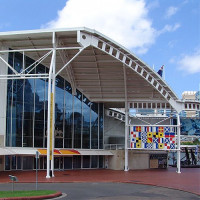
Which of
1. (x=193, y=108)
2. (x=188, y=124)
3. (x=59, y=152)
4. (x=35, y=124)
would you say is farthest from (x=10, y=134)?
(x=188, y=124)

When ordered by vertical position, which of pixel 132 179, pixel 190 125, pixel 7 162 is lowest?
pixel 132 179

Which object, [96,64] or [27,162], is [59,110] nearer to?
[27,162]

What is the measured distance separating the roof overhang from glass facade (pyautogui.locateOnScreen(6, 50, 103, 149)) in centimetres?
114

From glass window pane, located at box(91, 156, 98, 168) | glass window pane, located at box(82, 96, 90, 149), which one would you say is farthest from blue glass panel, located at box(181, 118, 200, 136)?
glass window pane, located at box(82, 96, 90, 149)

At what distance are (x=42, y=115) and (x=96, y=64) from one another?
6.98 m

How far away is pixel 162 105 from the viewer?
1523 inches

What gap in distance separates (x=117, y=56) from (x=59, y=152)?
10470 millimetres

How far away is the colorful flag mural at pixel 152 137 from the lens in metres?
35.0

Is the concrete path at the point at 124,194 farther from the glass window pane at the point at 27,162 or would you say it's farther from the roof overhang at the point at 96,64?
the glass window pane at the point at 27,162

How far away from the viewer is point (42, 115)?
34.1 meters

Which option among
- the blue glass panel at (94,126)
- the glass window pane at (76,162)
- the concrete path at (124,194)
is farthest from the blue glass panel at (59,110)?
the concrete path at (124,194)

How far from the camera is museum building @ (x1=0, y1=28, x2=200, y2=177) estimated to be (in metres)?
29.8

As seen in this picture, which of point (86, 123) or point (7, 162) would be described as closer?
point (7, 162)

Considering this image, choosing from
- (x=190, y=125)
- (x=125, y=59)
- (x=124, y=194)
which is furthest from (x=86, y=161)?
(x=190, y=125)
